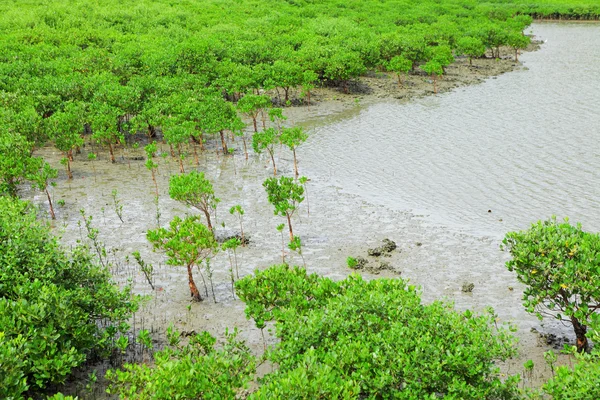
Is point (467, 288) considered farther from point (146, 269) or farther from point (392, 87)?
point (392, 87)

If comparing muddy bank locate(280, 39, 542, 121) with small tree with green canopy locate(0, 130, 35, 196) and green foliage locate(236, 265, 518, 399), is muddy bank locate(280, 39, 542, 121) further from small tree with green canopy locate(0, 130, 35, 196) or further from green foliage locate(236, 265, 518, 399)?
green foliage locate(236, 265, 518, 399)

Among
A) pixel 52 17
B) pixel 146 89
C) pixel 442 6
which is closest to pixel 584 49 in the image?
pixel 442 6

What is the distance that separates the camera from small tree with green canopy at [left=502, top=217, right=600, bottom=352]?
12523 mm

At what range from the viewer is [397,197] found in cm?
2477

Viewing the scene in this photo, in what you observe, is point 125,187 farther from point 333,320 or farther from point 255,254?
point 333,320

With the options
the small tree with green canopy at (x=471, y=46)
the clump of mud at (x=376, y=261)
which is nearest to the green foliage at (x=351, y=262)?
the clump of mud at (x=376, y=261)

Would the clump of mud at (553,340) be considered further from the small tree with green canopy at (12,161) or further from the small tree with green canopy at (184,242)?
the small tree with green canopy at (12,161)

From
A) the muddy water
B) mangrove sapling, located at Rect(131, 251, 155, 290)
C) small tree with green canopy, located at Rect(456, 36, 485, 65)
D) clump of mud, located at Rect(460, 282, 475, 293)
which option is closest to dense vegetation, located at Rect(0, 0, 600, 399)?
small tree with green canopy, located at Rect(456, 36, 485, 65)

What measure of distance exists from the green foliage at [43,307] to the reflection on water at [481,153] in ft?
44.2

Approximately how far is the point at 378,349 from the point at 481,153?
21.5 m

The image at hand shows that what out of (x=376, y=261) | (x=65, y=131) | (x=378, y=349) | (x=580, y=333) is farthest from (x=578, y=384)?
(x=65, y=131)

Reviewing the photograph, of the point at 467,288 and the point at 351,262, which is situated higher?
the point at 351,262

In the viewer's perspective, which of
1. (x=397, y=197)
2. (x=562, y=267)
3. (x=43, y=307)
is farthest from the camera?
(x=397, y=197)

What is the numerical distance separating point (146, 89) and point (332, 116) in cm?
1288
